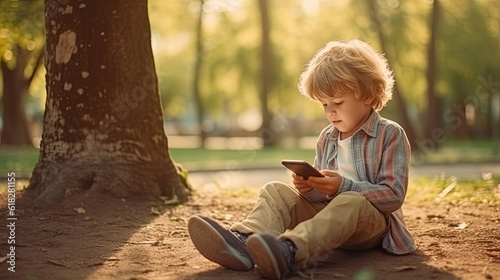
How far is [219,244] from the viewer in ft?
10.5

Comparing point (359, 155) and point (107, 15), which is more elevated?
point (107, 15)

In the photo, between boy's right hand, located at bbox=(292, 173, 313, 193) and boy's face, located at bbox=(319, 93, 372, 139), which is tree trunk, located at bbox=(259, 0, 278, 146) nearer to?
boy's face, located at bbox=(319, 93, 372, 139)

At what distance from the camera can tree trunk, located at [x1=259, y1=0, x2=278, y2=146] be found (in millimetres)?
21391

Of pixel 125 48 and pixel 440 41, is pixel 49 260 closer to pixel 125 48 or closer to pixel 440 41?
pixel 125 48

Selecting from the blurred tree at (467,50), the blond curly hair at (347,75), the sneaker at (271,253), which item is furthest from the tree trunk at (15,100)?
the sneaker at (271,253)

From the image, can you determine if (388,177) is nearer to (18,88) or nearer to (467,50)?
(18,88)

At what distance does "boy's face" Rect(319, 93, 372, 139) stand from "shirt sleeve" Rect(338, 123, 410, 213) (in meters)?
0.17

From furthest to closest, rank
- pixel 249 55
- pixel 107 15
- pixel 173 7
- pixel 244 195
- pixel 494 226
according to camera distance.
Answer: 1. pixel 249 55
2. pixel 173 7
3. pixel 244 195
4. pixel 107 15
5. pixel 494 226

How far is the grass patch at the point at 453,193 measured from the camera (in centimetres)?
598

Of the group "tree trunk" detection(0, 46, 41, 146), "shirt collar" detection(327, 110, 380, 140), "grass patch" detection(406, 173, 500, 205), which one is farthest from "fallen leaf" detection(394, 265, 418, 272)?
"tree trunk" detection(0, 46, 41, 146)

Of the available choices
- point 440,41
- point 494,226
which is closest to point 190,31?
point 440,41

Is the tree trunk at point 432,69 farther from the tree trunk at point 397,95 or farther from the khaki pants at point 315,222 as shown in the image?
the khaki pants at point 315,222

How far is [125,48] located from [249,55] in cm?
2236

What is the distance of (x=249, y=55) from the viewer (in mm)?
27375
